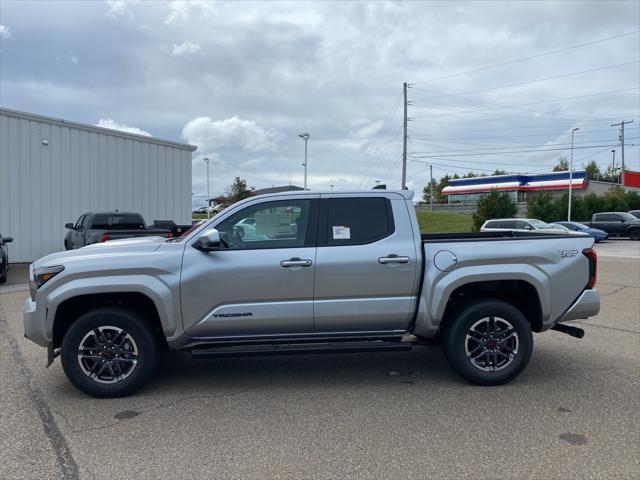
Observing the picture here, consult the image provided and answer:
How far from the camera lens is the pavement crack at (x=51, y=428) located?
3.29 meters

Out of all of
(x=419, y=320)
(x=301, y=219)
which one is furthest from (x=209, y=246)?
(x=419, y=320)

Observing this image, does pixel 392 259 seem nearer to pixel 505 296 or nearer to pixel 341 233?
pixel 341 233

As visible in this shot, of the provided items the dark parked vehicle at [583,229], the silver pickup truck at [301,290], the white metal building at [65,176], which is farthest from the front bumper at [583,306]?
the dark parked vehicle at [583,229]

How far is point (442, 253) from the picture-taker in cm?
471

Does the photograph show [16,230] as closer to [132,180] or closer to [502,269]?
[132,180]

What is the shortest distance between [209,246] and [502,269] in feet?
8.80

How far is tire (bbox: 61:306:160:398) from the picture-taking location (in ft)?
14.6

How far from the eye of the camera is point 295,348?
4602 millimetres

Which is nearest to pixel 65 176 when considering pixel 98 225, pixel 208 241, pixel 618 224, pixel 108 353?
pixel 98 225

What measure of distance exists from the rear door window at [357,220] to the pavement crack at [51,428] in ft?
8.52

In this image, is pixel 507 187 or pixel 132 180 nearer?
pixel 132 180

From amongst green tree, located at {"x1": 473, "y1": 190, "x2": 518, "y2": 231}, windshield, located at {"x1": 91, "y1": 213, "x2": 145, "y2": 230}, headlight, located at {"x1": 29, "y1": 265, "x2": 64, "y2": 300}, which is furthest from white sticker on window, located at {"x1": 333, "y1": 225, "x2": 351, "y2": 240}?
green tree, located at {"x1": 473, "y1": 190, "x2": 518, "y2": 231}

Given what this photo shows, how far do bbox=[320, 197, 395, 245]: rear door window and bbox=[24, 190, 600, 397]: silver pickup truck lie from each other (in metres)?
0.01

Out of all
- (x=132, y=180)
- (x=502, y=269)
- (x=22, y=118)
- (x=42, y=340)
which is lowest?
(x=42, y=340)
